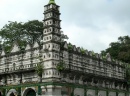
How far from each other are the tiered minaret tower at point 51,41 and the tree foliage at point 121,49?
98.9ft

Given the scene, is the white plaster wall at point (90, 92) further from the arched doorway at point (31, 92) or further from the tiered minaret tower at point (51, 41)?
the arched doorway at point (31, 92)

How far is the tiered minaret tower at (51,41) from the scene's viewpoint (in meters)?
27.1

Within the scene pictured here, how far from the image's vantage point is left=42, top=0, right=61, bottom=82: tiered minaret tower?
89.0 ft

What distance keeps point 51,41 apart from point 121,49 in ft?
120

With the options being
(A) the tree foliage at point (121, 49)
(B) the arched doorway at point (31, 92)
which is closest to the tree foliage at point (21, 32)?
(A) the tree foliage at point (121, 49)

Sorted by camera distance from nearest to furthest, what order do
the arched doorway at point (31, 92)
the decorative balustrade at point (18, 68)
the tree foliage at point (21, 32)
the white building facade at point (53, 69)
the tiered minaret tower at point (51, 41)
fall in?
1. the tiered minaret tower at point (51, 41)
2. the white building facade at point (53, 69)
3. the arched doorway at point (31, 92)
4. the decorative balustrade at point (18, 68)
5. the tree foliage at point (21, 32)

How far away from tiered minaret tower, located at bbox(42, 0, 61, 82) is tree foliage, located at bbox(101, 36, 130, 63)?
30.1 metres

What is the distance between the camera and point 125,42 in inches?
2549

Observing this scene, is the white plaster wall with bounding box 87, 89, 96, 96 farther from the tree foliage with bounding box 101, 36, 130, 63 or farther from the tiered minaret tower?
the tree foliage with bounding box 101, 36, 130, 63

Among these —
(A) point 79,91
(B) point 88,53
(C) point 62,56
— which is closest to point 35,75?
(C) point 62,56

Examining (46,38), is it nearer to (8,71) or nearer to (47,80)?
(47,80)

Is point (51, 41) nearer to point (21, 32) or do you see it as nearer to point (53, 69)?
point (53, 69)

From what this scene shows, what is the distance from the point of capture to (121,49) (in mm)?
61250

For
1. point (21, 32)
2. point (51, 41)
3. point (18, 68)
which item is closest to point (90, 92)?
point (51, 41)
